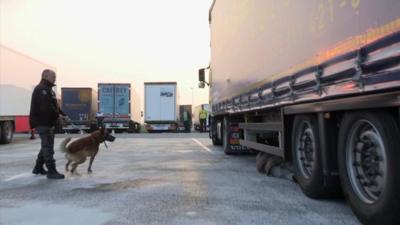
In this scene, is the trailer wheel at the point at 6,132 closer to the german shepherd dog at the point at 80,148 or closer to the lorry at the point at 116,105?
the german shepherd dog at the point at 80,148

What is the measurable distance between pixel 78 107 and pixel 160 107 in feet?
18.0

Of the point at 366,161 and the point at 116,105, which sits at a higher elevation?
the point at 116,105

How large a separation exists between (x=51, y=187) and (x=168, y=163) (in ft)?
13.5

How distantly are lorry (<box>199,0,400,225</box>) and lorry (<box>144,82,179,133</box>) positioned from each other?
27182 mm

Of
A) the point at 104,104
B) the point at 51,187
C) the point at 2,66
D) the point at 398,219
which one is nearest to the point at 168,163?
the point at 51,187

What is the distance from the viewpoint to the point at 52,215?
5.84 m

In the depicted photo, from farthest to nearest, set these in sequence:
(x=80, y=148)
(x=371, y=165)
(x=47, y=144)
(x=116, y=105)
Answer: (x=116, y=105) → (x=80, y=148) → (x=47, y=144) → (x=371, y=165)

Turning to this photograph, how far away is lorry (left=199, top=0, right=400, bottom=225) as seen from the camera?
4.39 metres

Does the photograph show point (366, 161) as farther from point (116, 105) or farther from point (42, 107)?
point (116, 105)

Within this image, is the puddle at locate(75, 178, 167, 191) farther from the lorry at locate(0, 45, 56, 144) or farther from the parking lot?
the lorry at locate(0, 45, 56, 144)

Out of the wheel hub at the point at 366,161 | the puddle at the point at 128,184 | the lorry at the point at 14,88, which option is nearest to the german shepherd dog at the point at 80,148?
the puddle at the point at 128,184

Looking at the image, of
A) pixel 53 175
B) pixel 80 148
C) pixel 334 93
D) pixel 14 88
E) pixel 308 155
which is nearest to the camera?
pixel 334 93

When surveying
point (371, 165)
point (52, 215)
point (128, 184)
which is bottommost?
point (52, 215)

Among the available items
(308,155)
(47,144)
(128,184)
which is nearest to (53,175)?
(47,144)
